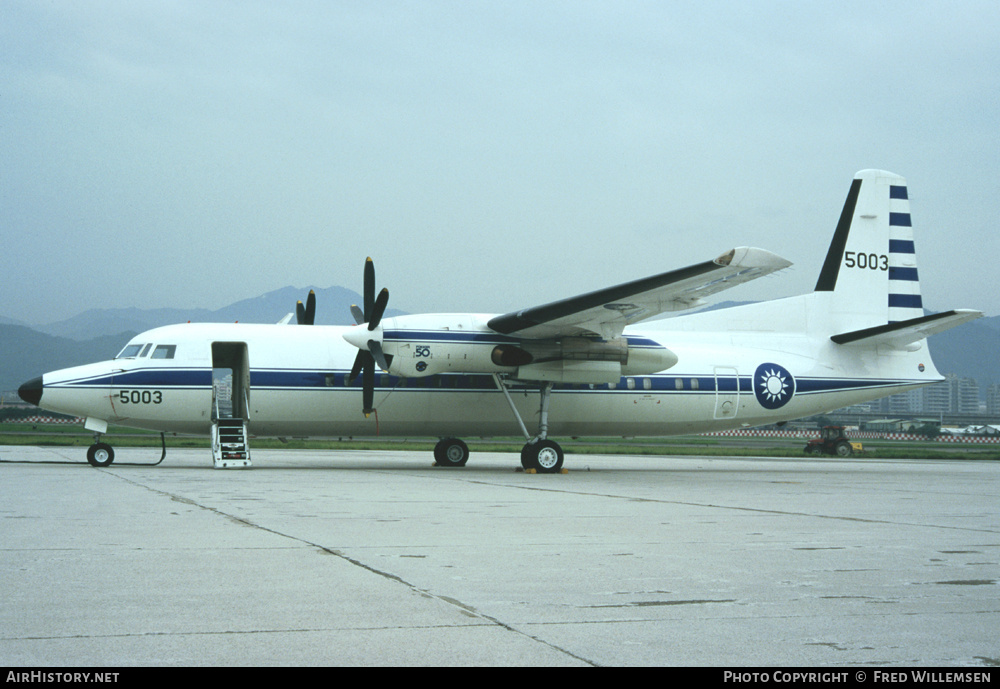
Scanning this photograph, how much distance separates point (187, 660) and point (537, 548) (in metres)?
4.39

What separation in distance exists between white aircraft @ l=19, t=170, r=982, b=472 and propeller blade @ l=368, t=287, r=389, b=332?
55 mm

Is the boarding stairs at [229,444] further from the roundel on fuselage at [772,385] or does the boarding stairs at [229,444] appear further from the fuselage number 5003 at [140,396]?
the roundel on fuselage at [772,385]

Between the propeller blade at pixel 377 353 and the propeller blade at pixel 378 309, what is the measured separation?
1.16 ft

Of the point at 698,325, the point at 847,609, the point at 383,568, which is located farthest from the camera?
the point at 698,325

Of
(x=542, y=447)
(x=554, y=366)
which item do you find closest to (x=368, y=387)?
(x=542, y=447)

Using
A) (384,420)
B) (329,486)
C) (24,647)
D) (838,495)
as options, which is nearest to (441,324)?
(384,420)

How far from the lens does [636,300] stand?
18.3 metres

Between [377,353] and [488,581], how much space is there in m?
13.3

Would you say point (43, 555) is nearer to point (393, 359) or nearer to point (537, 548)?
point (537, 548)

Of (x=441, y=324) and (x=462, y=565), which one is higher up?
(x=441, y=324)

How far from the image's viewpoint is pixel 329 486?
15.4 meters

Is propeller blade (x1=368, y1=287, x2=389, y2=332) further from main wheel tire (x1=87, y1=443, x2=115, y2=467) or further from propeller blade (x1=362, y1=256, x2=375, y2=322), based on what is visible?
main wheel tire (x1=87, y1=443, x2=115, y2=467)

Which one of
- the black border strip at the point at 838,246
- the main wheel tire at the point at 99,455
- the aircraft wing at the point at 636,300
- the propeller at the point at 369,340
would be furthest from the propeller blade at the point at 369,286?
the black border strip at the point at 838,246

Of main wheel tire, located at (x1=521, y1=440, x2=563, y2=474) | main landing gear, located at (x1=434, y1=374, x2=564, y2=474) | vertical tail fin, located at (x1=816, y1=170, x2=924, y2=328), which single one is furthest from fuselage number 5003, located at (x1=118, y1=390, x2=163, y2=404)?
vertical tail fin, located at (x1=816, y1=170, x2=924, y2=328)
